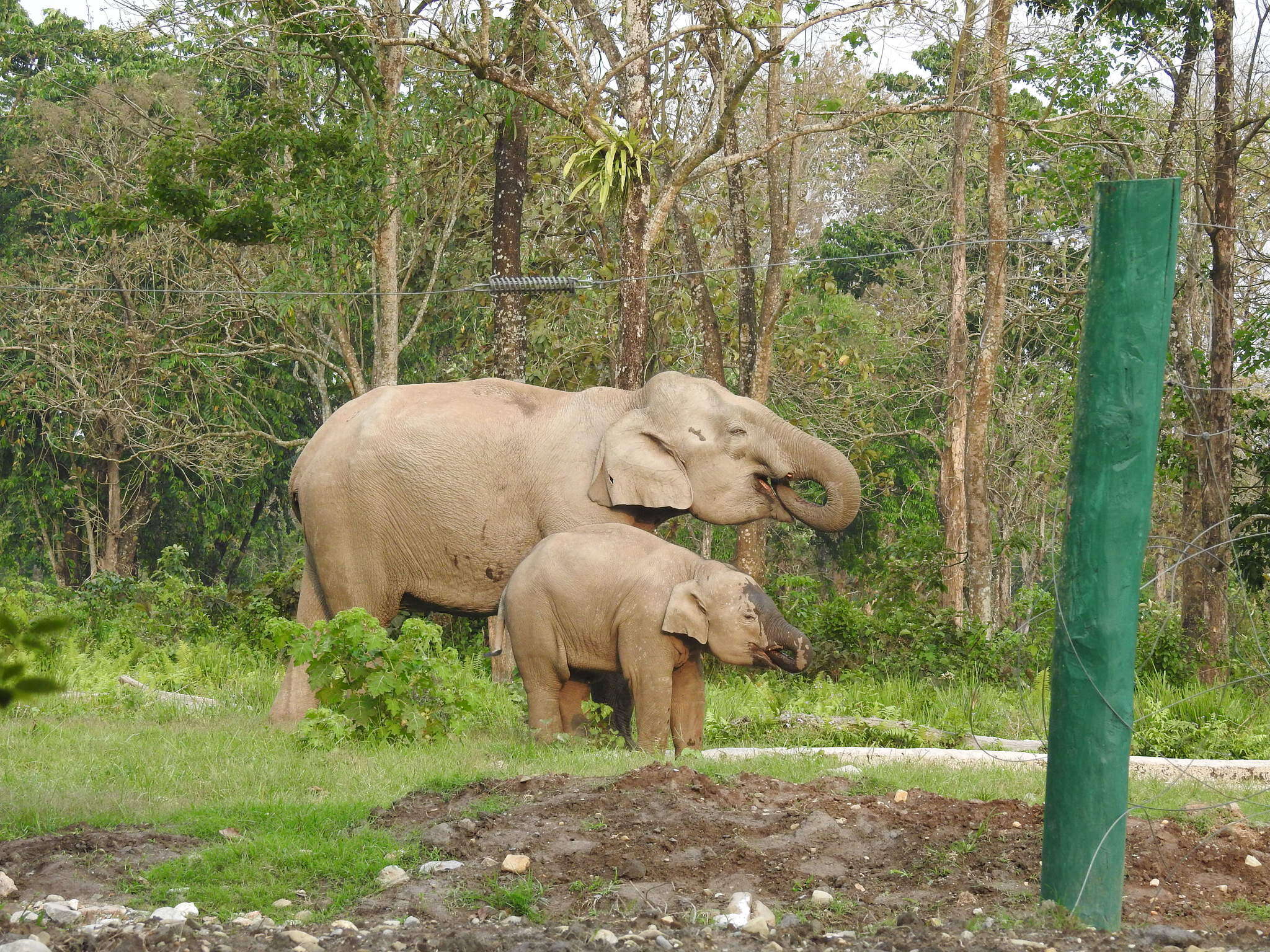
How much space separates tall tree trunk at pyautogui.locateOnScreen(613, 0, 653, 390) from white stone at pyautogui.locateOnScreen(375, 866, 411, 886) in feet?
25.3

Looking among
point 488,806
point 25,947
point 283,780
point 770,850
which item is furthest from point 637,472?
point 25,947

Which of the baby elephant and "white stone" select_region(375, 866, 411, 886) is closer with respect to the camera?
"white stone" select_region(375, 866, 411, 886)

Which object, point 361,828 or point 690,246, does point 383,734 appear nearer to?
point 361,828

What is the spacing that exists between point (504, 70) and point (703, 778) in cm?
794

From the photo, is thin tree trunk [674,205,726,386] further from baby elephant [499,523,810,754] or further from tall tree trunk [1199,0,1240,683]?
baby elephant [499,523,810,754]

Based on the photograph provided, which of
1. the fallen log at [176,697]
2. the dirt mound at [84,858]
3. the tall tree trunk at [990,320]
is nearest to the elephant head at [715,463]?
the fallen log at [176,697]

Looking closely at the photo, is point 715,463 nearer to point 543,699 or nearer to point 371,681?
point 543,699

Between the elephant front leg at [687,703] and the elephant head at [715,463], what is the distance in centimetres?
117

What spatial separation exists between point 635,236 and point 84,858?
8531 mm

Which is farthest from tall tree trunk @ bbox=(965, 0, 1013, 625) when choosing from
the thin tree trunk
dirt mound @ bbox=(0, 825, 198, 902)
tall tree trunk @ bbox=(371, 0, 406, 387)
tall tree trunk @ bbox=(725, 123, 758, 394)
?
dirt mound @ bbox=(0, 825, 198, 902)

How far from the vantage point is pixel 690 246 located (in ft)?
59.1

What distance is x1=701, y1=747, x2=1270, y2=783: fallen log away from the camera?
8.64m

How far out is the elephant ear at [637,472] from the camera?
32.2 ft

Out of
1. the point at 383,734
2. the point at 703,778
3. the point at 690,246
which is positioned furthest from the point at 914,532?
the point at 703,778
